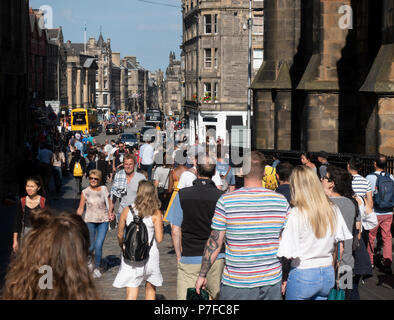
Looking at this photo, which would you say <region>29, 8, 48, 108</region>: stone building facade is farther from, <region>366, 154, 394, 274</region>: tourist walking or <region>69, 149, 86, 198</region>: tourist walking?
<region>366, 154, 394, 274</region>: tourist walking

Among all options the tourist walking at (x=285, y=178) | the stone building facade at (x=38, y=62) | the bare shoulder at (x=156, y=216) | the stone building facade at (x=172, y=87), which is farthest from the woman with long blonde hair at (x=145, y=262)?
the stone building facade at (x=172, y=87)

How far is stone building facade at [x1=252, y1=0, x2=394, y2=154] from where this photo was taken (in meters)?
15.0

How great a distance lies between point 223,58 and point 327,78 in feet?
138

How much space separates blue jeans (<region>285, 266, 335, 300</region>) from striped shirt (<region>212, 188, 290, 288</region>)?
17cm

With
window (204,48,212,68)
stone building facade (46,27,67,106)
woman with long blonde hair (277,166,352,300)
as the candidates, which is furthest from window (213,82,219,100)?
woman with long blonde hair (277,166,352,300)

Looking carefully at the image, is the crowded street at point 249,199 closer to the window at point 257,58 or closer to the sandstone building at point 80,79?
the window at point 257,58

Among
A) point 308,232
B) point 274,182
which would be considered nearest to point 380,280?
point 274,182

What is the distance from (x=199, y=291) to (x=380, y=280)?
4901 mm

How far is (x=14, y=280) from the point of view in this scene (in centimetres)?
324

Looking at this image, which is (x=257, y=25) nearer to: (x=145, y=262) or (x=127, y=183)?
(x=127, y=183)

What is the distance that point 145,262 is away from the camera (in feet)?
25.3

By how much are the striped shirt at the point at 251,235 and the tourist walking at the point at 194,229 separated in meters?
1.05

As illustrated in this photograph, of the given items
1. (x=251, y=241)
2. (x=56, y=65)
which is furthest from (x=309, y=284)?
→ (x=56, y=65)
